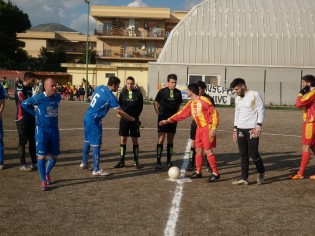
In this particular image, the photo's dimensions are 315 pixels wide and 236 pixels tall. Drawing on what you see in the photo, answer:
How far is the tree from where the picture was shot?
168ft

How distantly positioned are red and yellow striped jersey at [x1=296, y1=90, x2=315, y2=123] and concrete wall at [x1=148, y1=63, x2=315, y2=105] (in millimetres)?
29165

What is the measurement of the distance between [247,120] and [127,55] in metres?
57.3

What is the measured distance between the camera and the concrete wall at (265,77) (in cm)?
3706

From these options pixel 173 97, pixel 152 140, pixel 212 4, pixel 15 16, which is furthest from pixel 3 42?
pixel 173 97

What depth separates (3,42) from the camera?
166 ft

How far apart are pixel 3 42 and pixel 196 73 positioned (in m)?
Answer: 28.0

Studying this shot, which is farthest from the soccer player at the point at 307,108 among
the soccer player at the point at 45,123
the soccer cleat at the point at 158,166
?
the soccer player at the point at 45,123

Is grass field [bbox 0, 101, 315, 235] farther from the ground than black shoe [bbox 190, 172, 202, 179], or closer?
closer

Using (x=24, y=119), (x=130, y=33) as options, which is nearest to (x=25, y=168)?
(x=24, y=119)

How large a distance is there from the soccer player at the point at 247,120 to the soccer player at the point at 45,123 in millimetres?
3424

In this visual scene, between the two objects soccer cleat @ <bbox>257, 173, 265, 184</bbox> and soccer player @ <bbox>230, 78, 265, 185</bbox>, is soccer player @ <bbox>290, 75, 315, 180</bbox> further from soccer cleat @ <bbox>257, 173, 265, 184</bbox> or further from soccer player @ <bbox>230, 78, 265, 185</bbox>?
soccer player @ <bbox>230, 78, 265, 185</bbox>

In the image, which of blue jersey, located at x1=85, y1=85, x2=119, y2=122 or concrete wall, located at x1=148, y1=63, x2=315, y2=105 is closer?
blue jersey, located at x1=85, y1=85, x2=119, y2=122

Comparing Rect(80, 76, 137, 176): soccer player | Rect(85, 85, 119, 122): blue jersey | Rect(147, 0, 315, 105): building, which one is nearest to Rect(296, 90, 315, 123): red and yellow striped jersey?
Rect(80, 76, 137, 176): soccer player

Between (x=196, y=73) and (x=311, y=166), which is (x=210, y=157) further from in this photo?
(x=196, y=73)
